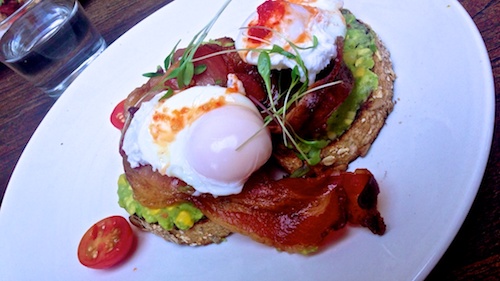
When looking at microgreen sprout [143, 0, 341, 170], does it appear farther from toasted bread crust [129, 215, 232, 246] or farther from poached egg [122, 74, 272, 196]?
toasted bread crust [129, 215, 232, 246]

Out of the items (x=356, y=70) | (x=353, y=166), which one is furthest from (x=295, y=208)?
(x=356, y=70)

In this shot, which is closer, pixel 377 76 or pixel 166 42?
pixel 377 76

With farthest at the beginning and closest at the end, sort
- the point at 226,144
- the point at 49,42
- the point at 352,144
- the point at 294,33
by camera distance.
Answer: the point at 49,42
the point at 352,144
the point at 294,33
the point at 226,144

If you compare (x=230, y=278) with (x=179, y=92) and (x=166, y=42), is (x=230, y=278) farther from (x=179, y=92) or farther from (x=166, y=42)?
(x=166, y=42)

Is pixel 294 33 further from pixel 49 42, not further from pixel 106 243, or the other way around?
pixel 49 42

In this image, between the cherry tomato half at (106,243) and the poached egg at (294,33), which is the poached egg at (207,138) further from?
the cherry tomato half at (106,243)

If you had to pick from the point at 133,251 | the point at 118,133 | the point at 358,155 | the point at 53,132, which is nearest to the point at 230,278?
the point at 133,251

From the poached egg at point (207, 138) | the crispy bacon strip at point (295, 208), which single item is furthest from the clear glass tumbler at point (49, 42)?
the crispy bacon strip at point (295, 208)
